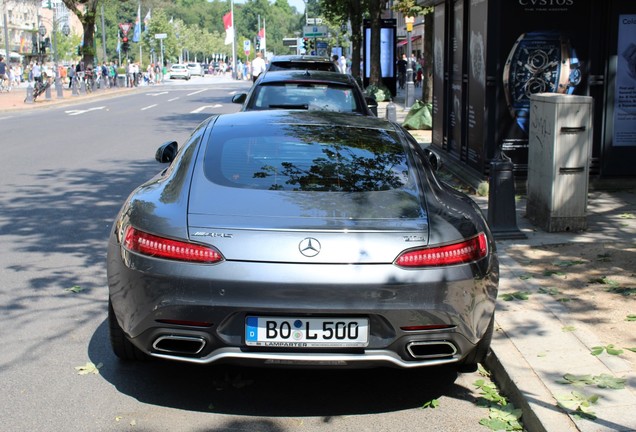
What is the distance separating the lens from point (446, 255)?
3902 mm

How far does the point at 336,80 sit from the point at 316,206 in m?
6.27

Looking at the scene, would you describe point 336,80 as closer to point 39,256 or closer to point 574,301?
point 39,256

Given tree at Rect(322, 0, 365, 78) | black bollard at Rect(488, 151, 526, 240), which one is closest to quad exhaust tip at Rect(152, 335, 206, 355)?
black bollard at Rect(488, 151, 526, 240)

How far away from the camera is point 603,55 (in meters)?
9.80

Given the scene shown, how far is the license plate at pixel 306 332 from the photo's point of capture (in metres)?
3.77

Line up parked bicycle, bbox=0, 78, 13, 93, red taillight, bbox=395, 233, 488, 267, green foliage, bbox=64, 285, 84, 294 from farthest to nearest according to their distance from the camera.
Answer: parked bicycle, bbox=0, 78, 13, 93, green foliage, bbox=64, 285, 84, 294, red taillight, bbox=395, 233, 488, 267

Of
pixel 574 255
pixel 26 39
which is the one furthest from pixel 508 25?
pixel 26 39

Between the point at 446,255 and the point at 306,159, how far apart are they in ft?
3.82

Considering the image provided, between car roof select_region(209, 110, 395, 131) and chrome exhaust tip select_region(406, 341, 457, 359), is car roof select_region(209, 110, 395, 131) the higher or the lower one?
the higher one

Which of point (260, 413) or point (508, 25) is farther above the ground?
point (508, 25)

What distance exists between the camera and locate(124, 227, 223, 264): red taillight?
3793 millimetres

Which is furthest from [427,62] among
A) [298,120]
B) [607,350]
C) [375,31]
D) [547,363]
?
[547,363]

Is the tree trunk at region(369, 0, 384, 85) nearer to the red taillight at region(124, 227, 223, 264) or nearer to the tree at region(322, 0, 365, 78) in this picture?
the tree at region(322, 0, 365, 78)

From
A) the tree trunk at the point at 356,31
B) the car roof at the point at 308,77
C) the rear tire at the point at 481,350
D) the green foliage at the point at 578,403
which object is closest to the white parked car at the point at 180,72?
the tree trunk at the point at 356,31
